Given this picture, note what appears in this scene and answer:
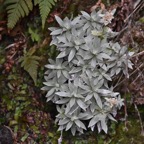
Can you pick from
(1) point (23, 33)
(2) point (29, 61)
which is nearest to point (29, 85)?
(2) point (29, 61)

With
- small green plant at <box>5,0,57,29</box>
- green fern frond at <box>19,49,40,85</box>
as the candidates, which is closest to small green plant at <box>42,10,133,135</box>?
green fern frond at <box>19,49,40,85</box>

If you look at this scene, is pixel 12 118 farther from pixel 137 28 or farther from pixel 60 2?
pixel 137 28

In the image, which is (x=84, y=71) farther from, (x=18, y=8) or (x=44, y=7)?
(x=18, y=8)

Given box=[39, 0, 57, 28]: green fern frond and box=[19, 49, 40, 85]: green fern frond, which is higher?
box=[39, 0, 57, 28]: green fern frond

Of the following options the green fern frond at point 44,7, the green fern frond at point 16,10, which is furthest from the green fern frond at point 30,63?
the green fern frond at point 44,7

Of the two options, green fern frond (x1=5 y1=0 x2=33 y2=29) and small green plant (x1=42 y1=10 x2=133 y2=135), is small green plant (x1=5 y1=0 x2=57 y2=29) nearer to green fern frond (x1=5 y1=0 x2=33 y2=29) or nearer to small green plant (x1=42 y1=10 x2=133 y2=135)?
green fern frond (x1=5 y1=0 x2=33 y2=29)

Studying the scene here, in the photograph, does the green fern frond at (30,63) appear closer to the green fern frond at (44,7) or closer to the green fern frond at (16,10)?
the green fern frond at (16,10)

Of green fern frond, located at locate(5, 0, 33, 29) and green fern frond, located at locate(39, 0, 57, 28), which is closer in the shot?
green fern frond, located at locate(39, 0, 57, 28)
